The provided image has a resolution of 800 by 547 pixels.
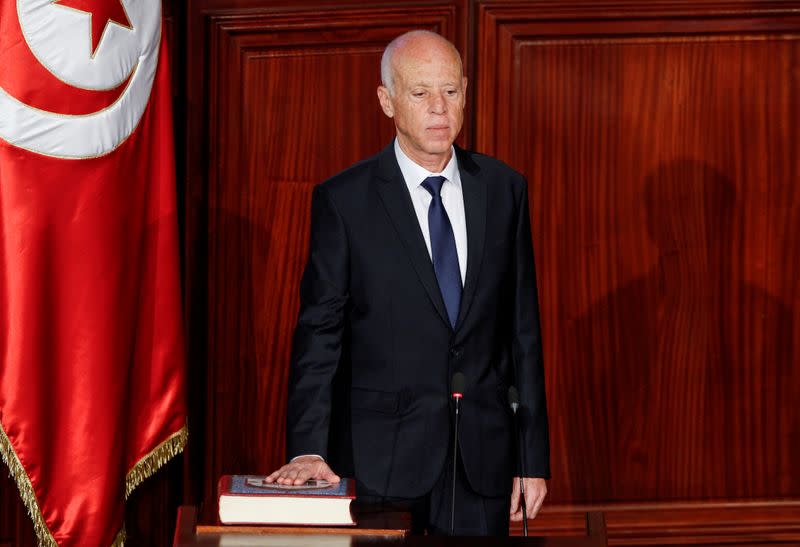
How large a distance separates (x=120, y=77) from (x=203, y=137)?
55 centimetres

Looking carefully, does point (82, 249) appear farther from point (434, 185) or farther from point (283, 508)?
point (283, 508)

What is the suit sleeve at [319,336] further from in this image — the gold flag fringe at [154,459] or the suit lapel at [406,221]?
the gold flag fringe at [154,459]

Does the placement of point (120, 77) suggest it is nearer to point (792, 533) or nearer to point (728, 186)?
point (728, 186)

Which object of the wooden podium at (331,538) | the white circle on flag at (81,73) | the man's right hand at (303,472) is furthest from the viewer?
the white circle on flag at (81,73)

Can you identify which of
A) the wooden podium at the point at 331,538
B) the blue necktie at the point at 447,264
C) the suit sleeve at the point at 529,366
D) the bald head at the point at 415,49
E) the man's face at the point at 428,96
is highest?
the bald head at the point at 415,49

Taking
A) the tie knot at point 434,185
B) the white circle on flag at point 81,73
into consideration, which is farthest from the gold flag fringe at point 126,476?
the tie knot at point 434,185

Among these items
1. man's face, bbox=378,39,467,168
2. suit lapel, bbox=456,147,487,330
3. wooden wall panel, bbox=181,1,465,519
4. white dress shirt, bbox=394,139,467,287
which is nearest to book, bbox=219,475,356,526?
suit lapel, bbox=456,147,487,330

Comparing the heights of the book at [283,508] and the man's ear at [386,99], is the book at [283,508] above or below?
below

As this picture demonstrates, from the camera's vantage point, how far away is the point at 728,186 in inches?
140

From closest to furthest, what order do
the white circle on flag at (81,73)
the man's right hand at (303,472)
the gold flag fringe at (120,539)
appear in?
the man's right hand at (303,472) → the white circle on flag at (81,73) → the gold flag fringe at (120,539)

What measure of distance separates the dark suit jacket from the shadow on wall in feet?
3.90

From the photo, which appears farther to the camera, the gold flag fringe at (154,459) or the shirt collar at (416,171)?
the gold flag fringe at (154,459)

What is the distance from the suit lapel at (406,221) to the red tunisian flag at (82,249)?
0.98 meters

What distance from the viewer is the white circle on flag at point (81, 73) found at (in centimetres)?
293
